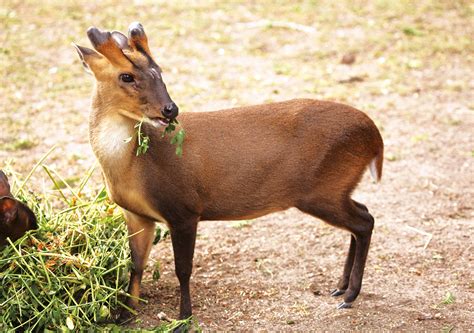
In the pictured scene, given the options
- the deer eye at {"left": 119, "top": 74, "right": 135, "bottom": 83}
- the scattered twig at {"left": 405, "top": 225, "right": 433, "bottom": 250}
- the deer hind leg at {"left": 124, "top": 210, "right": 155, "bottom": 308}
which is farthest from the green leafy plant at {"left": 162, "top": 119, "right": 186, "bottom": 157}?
the scattered twig at {"left": 405, "top": 225, "right": 433, "bottom": 250}

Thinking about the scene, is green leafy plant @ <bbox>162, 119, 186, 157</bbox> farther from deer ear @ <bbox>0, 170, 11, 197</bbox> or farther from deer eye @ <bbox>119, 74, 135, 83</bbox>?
deer ear @ <bbox>0, 170, 11, 197</bbox>

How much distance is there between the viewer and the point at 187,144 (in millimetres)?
5039

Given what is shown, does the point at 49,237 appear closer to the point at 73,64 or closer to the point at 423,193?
the point at 423,193

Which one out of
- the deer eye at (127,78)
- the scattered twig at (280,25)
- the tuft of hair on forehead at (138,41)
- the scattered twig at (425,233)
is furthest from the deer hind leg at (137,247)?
the scattered twig at (280,25)

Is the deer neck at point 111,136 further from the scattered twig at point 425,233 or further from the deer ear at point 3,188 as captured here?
the scattered twig at point 425,233

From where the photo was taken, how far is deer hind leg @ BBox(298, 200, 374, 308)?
17.1 feet

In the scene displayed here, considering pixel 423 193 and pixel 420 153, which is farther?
pixel 420 153

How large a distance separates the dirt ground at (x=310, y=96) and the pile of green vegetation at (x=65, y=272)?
39 cm

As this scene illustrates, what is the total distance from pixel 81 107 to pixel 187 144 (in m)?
4.02

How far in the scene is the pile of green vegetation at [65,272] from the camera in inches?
185

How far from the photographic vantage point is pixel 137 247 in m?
5.28

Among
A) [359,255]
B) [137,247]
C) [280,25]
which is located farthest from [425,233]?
[280,25]

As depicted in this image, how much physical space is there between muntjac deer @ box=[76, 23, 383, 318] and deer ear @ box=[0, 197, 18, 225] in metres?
0.55

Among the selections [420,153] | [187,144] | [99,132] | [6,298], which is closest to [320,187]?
[187,144]
